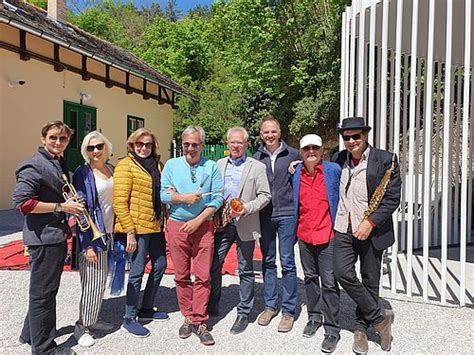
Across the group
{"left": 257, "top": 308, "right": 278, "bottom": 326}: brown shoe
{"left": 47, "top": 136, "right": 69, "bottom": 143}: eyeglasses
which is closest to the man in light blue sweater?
{"left": 257, "top": 308, "right": 278, "bottom": 326}: brown shoe

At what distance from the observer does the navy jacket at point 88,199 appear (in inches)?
137

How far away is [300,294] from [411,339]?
53.9 inches

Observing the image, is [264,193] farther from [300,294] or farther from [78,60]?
[78,60]

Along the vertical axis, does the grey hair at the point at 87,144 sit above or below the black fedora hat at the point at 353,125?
below

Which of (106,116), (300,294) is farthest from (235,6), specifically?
(300,294)

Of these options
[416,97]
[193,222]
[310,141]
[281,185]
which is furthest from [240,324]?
[416,97]

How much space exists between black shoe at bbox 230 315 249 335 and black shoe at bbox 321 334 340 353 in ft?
2.36

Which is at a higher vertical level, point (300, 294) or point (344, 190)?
point (344, 190)

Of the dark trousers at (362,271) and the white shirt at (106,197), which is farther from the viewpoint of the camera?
the white shirt at (106,197)

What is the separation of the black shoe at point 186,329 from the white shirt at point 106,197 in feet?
3.32

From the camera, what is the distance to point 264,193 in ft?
12.4

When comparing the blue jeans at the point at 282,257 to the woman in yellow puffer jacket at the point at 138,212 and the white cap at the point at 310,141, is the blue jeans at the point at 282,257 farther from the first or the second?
the woman in yellow puffer jacket at the point at 138,212

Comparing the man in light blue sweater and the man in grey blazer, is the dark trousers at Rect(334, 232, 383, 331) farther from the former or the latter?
the man in light blue sweater

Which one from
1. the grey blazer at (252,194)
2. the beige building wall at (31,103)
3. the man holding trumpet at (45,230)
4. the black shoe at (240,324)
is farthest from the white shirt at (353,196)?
the beige building wall at (31,103)
